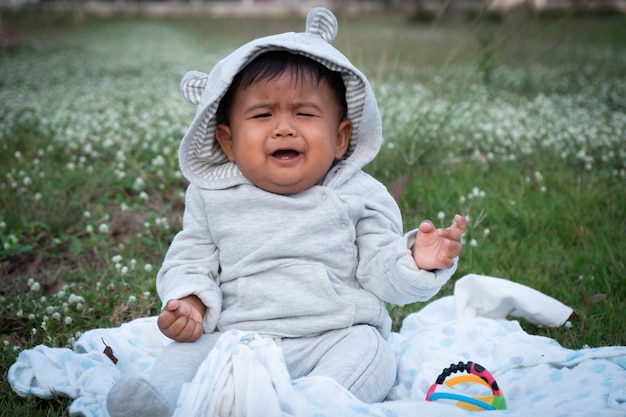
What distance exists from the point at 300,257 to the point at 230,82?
79 centimetres

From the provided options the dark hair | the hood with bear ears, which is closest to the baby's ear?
the hood with bear ears

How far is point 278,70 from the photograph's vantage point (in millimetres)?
2723

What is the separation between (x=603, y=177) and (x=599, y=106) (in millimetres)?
3647

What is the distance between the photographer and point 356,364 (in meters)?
2.59

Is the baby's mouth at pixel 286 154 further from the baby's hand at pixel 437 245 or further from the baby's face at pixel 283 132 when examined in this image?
the baby's hand at pixel 437 245

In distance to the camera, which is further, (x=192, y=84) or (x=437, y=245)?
(x=192, y=84)

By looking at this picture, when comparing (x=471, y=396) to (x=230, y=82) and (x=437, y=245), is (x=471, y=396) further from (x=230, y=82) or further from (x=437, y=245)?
(x=230, y=82)

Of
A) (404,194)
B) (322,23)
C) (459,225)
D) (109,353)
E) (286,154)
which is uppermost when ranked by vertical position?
(322,23)

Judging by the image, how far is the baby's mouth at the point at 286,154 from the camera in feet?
9.03

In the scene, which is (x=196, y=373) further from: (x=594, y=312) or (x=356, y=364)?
(x=594, y=312)

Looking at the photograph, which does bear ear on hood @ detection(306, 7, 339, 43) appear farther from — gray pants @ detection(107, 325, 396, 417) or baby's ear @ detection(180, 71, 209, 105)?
gray pants @ detection(107, 325, 396, 417)

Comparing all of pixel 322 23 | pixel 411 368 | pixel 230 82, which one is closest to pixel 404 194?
pixel 411 368

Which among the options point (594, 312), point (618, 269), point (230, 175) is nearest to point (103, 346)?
point (230, 175)

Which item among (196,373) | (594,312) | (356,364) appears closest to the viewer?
(196,373)
